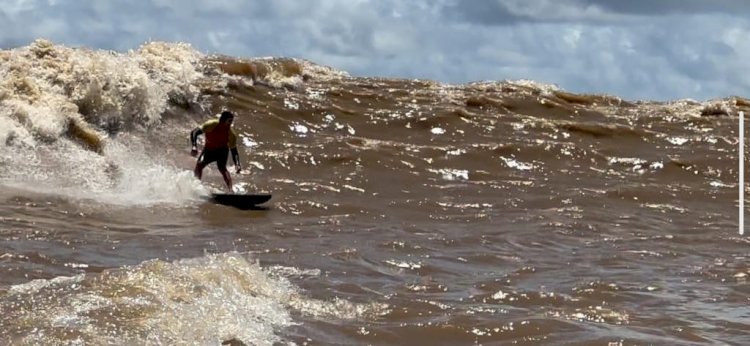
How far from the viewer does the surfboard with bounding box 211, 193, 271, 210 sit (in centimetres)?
1224

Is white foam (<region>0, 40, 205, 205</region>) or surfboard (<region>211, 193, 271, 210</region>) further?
white foam (<region>0, 40, 205, 205</region>)

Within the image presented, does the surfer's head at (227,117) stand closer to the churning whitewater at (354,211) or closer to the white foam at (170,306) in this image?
the churning whitewater at (354,211)

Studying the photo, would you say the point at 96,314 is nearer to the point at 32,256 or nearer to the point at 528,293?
the point at 32,256

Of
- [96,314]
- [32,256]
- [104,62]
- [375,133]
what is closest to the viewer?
[96,314]

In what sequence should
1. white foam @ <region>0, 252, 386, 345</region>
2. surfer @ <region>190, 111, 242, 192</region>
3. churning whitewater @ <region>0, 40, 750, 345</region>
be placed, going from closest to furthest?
white foam @ <region>0, 252, 386, 345</region> → churning whitewater @ <region>0, 40, 750, 345</region> → surfer @ <region>190, 111, 242, 192</region>

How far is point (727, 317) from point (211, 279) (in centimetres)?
335

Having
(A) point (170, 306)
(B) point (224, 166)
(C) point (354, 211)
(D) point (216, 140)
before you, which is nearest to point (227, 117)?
(D) point (216, 140)

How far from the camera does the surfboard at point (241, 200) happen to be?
12.2 metres

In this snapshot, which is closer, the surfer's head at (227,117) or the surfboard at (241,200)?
the surfboard at (241,200)

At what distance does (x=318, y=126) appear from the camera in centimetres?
1886

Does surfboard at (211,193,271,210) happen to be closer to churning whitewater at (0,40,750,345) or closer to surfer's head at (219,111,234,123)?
churning whitewater at (0,40,750,345)

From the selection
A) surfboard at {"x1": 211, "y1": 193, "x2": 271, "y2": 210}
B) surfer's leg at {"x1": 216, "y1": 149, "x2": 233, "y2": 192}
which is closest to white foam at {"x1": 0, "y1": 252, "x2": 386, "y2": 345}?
surfboard at {"x1": 211, "y1": 193, "x2": 271, "y2": 210}

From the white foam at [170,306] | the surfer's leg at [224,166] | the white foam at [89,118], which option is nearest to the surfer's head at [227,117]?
the surfer's leg at [224,166]

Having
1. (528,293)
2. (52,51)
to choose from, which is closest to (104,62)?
(52,51)
